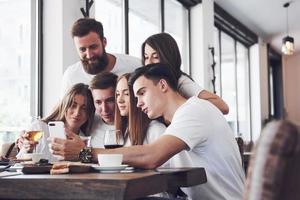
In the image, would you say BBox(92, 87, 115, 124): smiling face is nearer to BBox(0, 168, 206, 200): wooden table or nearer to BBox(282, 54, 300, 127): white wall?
BBox(0, 168, 206, 200): wooden table

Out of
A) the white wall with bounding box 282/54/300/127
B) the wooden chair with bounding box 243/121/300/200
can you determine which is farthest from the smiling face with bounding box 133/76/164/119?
the white wall with bounding box 282/54/300/127

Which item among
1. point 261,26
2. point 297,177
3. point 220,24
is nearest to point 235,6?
point 220,24

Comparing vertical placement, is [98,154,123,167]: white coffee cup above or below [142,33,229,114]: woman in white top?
below

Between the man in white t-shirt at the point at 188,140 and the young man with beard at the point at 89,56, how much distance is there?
0.81 meters

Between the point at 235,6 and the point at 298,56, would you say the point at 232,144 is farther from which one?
the point at 298,56

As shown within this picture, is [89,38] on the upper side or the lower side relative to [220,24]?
lower

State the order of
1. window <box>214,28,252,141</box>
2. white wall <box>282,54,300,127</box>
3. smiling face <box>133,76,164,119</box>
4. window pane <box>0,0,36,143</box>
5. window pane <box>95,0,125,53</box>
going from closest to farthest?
smiling face <box>133,76,164,119</box>
window pane <box>0,0,36,143</box>
window pane <box>95,0,125,53</box>
window <box>214,28,252,141</box>
white wall <box>282,54,300,127</box>

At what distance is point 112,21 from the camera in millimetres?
4566

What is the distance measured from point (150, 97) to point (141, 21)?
3323 millimetres

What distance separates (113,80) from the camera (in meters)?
2.64

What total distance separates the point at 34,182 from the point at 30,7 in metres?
2.56

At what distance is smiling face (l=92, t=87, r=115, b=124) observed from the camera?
2.57 meters

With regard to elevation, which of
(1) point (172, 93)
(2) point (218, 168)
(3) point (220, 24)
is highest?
(3) point (220, 24)

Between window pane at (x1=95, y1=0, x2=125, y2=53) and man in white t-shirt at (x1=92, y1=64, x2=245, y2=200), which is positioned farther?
window pane at (x1=95, y1=0, x2=125, y2=53)
